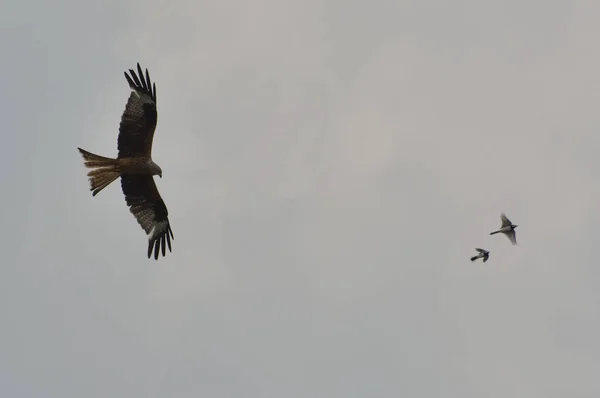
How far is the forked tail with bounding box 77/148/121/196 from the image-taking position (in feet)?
110

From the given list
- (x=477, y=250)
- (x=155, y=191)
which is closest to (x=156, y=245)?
(x=155, y=191)

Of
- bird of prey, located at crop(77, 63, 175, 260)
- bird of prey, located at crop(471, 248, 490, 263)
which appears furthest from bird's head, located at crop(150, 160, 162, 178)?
bird of prey, located at crop(471, 248, 490, 263)

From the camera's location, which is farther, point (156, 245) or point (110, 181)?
point (156, 245)

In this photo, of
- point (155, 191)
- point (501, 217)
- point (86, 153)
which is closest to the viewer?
point (86, 153)

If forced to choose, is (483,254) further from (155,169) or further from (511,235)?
(155,169)

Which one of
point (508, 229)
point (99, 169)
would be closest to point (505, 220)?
point (508, 229)

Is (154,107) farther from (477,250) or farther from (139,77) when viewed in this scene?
(477,250)

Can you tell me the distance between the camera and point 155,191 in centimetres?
3609

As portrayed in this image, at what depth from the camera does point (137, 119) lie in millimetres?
34531

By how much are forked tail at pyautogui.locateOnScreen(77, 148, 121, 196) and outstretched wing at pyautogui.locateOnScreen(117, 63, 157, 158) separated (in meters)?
0.57

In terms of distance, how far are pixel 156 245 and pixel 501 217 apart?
12645mm

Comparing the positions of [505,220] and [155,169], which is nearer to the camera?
[155,169]

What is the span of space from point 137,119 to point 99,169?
5.75 feet

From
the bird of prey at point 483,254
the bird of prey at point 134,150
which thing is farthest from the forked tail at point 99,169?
the bird of prey at point 483,254
